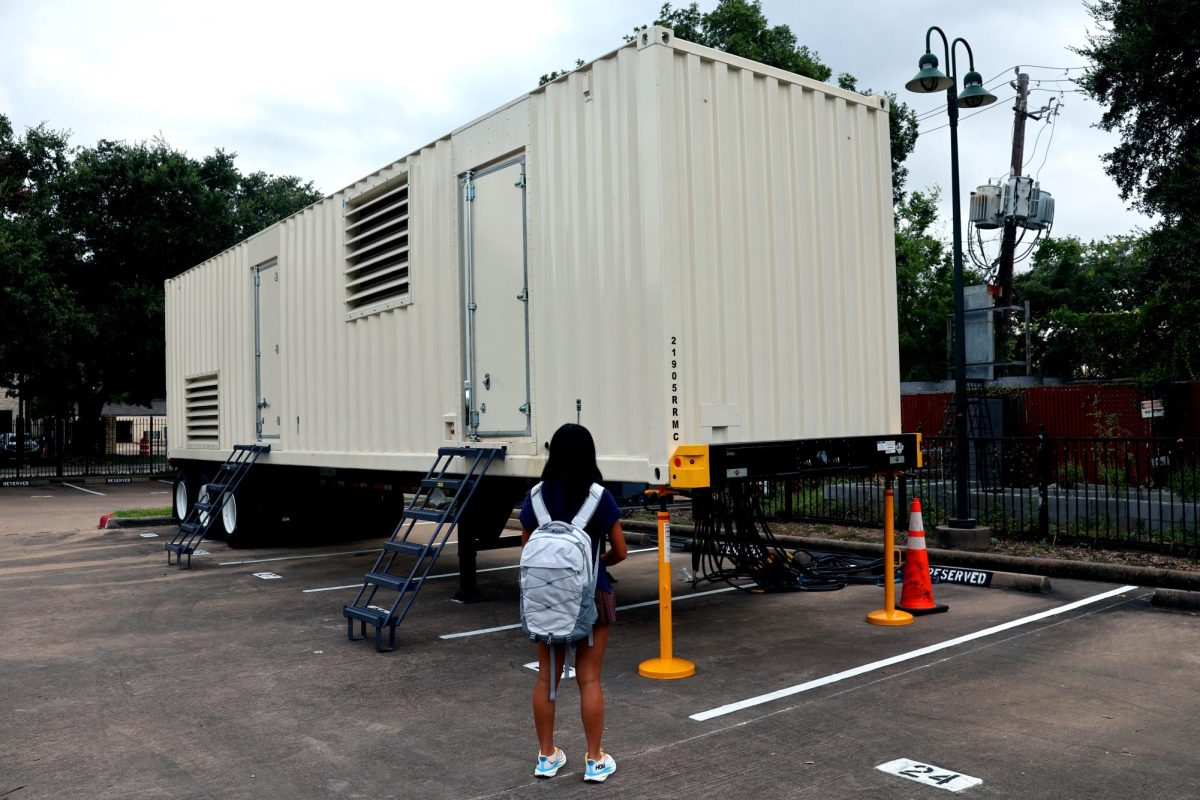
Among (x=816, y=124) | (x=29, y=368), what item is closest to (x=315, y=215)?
(x=816, y=124)

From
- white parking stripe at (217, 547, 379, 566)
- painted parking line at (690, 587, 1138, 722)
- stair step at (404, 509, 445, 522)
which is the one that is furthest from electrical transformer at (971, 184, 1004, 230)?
stair step at (404, 509, 445, 522)

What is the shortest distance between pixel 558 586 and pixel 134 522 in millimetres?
14112

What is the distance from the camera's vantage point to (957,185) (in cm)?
1163

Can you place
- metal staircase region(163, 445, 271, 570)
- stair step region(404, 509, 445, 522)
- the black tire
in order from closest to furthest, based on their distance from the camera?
stair step region(404, 509, 445, 522) → metal staircase region(163, 445, 271, 570) → the black tire

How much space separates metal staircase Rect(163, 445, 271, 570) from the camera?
38.6 ft

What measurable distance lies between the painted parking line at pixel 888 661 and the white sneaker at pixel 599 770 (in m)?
1.00

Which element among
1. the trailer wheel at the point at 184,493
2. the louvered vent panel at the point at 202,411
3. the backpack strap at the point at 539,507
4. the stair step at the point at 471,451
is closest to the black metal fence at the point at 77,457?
the trailer wheel at the point at 184,493

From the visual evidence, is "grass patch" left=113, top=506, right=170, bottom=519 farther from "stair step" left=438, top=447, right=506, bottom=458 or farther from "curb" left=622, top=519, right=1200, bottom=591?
"curb" left=622, top=519, right=1200, bottom=591

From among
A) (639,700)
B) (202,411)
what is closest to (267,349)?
(202,411)

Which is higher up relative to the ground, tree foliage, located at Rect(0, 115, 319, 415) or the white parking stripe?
tree foliage, located at Rect(0, 115, 319, 415)

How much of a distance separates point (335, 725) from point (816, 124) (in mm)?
5470

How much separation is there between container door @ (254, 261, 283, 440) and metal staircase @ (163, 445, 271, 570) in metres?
0.33

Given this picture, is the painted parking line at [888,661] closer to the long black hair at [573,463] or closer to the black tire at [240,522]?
the long black hair at [573,463]

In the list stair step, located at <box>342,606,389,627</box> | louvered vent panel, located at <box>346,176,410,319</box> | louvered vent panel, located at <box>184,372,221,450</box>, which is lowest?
stair step, located at <box>342,606,389,627</box>
